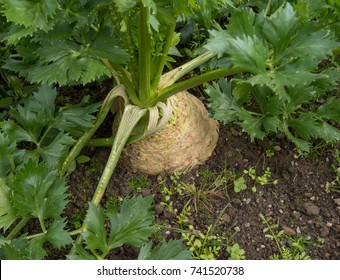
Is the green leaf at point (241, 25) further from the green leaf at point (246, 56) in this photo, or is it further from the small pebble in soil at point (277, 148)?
the small pebble in soil at point (277, 148)

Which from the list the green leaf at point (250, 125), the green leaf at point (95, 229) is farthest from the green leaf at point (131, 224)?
the green leaf at point (250, 125)

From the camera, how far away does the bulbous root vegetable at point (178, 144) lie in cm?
196

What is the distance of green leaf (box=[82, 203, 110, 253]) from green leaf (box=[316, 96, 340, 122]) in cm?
83

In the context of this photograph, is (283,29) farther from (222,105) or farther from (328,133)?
(328,133)

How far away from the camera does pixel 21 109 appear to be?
6.22ft

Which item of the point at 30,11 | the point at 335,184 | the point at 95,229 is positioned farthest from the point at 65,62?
the point at 335,184

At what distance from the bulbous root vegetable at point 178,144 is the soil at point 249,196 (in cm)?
4

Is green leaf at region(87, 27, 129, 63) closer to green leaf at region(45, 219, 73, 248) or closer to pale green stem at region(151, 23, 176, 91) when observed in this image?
pale green stem at region(151, 23, 176, 91)

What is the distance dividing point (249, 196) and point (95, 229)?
0.61 metres

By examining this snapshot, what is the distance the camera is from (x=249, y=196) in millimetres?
1973

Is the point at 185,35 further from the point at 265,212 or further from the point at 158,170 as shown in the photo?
the point at 265,212

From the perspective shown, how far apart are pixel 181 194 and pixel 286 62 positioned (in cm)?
67

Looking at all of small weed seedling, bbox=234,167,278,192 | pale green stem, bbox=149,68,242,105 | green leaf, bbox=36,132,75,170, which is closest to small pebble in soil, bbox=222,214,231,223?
small weed seedling, bbox=234,167,278,192

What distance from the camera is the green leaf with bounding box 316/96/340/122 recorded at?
6.29ft
